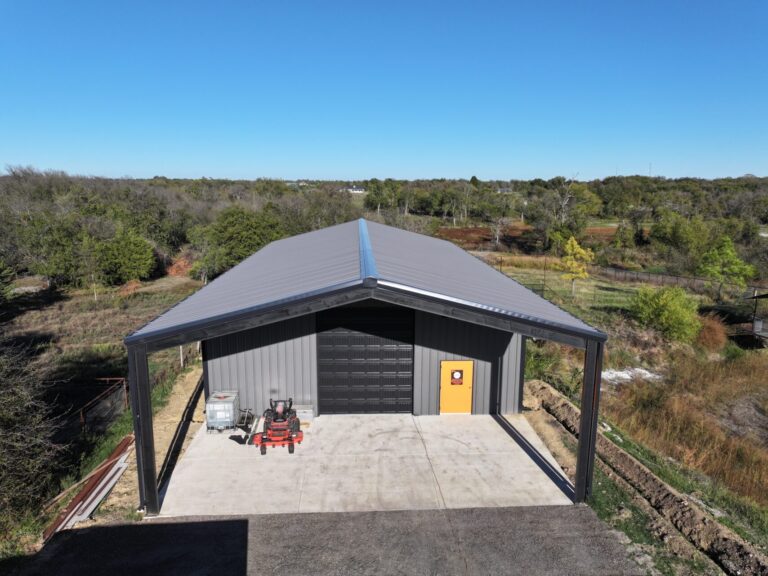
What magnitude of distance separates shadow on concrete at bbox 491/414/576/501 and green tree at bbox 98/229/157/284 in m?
34.9

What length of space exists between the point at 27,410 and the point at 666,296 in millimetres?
23900

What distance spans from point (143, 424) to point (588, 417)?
7377 mm

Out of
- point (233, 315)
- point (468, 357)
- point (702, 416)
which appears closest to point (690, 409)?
point (702, 416)

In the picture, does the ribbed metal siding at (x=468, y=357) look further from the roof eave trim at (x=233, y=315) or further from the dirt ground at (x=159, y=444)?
the dirt ground at (x=159, y=444)

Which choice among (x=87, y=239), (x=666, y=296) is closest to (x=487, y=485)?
(x=666, y=296)

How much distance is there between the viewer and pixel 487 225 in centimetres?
6931

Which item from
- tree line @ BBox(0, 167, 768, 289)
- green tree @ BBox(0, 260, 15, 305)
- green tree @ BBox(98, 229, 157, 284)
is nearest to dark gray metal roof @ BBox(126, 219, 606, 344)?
green tree @ BBox(0, 260, 15, 305)

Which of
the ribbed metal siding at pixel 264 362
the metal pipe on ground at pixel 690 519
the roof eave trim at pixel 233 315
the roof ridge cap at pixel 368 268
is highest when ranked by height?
the roof ridge cap at pixel 368 268

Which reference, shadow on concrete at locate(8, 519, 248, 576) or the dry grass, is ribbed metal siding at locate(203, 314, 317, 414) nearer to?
shadow on concrete at locate(8, 519, 248, 576)

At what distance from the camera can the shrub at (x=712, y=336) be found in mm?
22984

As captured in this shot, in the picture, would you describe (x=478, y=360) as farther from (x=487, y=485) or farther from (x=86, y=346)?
(x=86, y=346)

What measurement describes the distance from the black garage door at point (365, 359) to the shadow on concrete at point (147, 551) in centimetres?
454

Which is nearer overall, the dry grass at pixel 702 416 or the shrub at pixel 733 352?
the dry grass at pixel 702 416

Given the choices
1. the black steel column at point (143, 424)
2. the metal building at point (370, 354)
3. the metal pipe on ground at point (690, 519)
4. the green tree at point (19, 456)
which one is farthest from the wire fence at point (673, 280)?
the green tree at point (19, 456)
